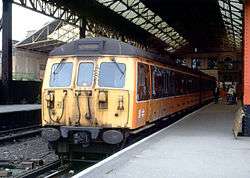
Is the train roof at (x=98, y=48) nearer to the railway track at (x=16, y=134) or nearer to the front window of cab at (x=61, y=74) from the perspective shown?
the front window of cab at (x=61, y=74)

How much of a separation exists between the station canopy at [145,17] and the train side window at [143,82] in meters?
14.6

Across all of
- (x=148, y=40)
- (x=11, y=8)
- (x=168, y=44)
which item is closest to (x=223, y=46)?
(x=168, y=44)

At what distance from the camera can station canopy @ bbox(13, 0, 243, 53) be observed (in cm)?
3203

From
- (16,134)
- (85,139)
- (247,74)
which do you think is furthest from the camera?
(16,134)

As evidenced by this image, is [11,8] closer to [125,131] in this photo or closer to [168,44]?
[125,131]

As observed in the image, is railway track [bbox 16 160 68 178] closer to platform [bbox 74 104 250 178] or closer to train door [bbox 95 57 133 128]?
train door [bbox 95 57 133 128]

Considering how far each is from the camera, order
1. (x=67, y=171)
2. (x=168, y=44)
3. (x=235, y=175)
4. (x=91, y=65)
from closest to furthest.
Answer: (x=235, y=175) → (x=67, y=171) → (x=91, y=65) → (x=168, y=44)

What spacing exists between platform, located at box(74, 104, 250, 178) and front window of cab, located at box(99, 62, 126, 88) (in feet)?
5.30

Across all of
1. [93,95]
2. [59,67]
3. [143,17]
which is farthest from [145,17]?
[93,95]

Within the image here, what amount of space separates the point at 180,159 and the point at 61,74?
13.7 feet

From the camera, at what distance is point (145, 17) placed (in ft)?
129

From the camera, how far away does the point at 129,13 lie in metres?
37.0

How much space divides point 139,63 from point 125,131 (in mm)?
1879

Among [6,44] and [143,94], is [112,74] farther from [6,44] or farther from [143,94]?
[6,44]
